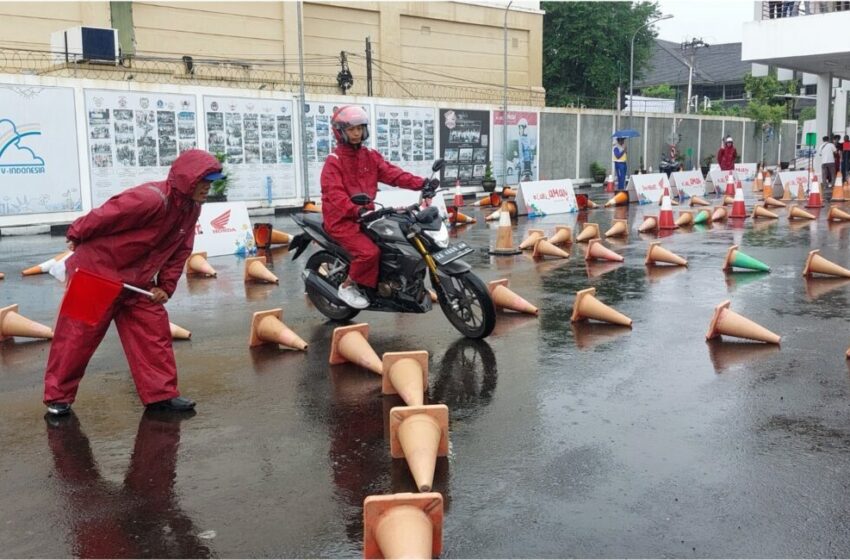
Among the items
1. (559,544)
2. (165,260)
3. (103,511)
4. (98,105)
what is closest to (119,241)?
(165,260)

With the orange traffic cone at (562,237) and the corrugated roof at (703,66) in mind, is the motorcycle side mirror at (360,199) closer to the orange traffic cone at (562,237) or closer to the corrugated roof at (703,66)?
the orange traffic cone at (562,237)

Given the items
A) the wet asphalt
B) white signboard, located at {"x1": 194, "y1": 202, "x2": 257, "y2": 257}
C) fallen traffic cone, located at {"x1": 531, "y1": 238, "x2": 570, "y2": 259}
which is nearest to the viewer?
the wet asphalt

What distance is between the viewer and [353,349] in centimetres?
628

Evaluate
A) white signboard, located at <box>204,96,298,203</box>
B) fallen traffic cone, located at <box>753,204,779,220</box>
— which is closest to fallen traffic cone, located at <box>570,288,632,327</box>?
fallen traffic cone, located at <box>753,204,779,220</box>

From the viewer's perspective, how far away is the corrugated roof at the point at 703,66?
79.2 m

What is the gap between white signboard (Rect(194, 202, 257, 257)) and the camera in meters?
13.0

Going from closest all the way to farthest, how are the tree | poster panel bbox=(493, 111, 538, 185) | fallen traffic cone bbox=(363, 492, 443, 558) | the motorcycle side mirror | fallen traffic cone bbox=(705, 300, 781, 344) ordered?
fallen traffic cone bbox=(363, 492, 443, 558)
the motorcycle side mirror
fallen traffic cone bbox=(705, 300, 781, 344)
poster panel bbox=(493, 111, 538, 185)
the tree

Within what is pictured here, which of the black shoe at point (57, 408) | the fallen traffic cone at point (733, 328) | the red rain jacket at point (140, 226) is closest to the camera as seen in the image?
the red rain jacket at point (140, 226)

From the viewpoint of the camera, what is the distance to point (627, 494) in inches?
152

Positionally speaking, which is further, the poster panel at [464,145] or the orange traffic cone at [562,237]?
the poster panel at [464,145]

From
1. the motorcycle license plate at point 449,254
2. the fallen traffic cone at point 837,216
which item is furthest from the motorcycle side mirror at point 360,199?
the fallen traffic cone at point 837,216

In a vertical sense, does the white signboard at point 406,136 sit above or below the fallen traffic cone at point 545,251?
above

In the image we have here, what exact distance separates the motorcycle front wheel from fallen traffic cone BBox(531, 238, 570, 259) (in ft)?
17.4

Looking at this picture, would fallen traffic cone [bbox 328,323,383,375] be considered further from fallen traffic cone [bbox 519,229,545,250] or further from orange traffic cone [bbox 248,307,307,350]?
fallen traffic cone [bbox 519,229,545,250]
